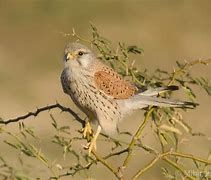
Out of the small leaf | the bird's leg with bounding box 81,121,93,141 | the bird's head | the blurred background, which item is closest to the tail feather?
the small leaf

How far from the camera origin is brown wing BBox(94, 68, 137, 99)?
18.5 feet

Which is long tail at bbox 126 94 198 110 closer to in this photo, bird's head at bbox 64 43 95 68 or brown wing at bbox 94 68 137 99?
brown wing at bbox 94 68 137 99

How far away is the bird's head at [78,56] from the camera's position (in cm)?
555

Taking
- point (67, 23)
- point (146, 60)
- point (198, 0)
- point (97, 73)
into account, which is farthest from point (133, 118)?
point (198, 0)

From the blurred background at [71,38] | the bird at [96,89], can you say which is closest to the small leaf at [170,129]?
the bird at [96,89]

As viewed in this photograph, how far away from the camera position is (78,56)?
5688mm

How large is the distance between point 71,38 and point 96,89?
24.0 feet

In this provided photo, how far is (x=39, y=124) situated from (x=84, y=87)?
486 centimetres

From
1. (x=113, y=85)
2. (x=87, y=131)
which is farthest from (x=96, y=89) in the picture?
(x=87, y=131)

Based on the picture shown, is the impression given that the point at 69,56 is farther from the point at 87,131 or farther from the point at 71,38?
the point at 71,38

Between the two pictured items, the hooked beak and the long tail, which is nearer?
the long tail

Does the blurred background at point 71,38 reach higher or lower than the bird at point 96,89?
higher

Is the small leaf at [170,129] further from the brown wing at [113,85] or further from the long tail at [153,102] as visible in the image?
the brown wing at [113,85]

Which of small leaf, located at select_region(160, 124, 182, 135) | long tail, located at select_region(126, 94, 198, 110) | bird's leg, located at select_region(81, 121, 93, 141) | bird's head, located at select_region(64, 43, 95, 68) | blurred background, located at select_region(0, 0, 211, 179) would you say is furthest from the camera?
blurred background, located at select_region(0, 0, 211, 179)
